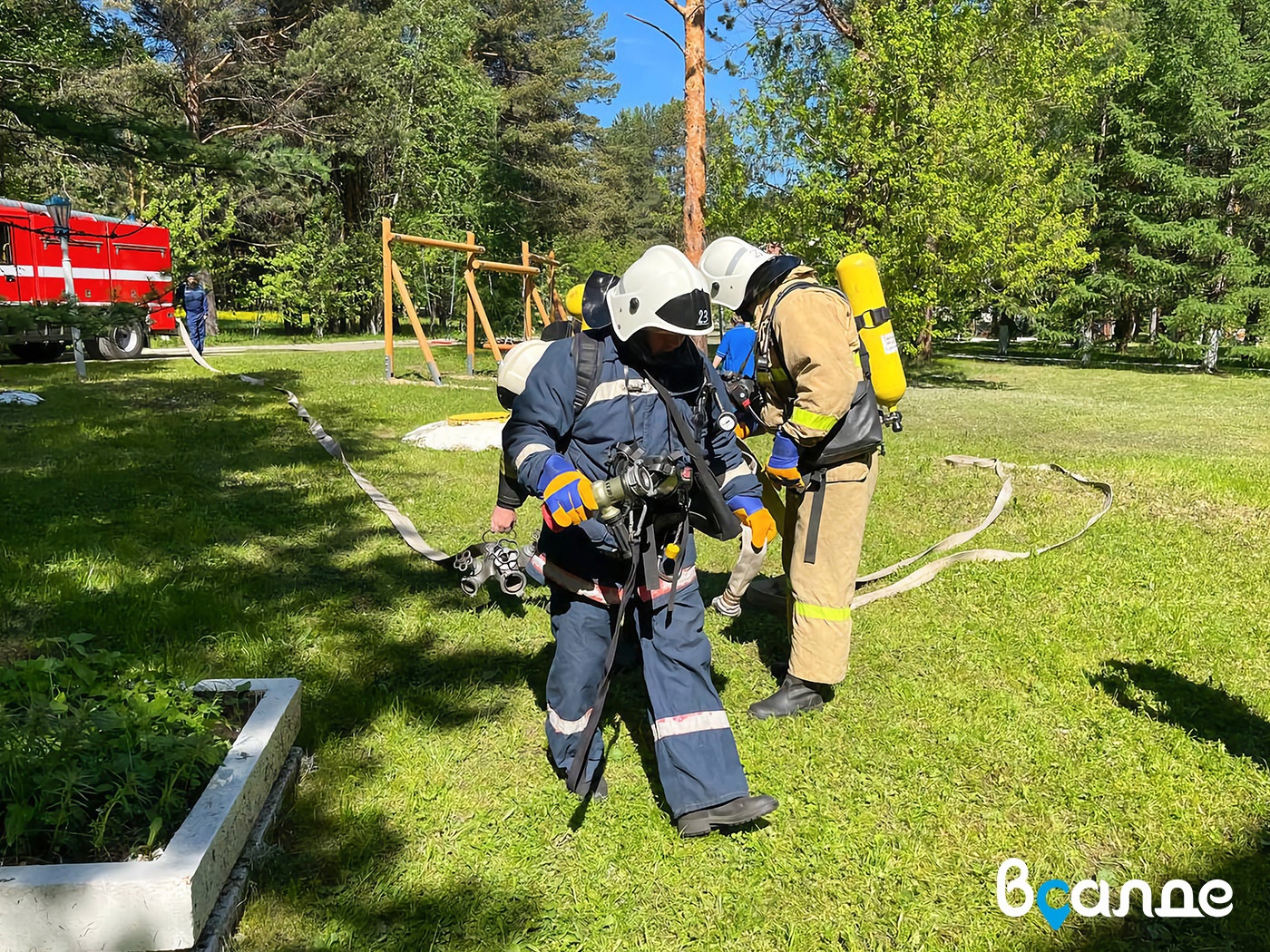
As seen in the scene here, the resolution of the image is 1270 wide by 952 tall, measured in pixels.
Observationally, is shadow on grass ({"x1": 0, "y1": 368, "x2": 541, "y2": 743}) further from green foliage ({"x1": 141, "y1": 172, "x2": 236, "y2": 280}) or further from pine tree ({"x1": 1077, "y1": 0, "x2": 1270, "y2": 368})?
pine tree ({"x1": 1077, "y1": 0, "x2": 1270, "y2": 368})

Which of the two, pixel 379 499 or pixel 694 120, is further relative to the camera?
pixel 694 120

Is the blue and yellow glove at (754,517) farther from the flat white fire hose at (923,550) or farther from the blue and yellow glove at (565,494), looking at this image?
the flat white fire hose at (923,550)

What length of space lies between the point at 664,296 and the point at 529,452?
0.74m

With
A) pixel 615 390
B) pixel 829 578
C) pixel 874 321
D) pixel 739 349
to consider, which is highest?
pixel 874 321

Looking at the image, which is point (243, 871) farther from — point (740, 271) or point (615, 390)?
point (740, 271)

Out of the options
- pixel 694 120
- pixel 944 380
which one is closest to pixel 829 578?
pixel 694 120

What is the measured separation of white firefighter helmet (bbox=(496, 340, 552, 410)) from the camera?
149 inches

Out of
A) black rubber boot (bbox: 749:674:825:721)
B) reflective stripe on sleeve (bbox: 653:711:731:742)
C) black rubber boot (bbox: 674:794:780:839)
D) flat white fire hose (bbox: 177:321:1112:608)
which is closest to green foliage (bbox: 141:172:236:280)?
flat white fire hose (bbox: 177:321:1112:608)

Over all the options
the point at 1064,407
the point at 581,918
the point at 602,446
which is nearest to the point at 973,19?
the point at 1064,407

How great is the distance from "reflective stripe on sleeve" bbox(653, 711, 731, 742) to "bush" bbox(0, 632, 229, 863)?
1.54m

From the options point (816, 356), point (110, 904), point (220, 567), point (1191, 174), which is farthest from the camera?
point (1191, 174)

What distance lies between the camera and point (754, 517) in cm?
325

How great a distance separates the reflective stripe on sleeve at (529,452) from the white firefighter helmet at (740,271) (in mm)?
1600

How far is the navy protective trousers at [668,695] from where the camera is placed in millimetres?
3049
